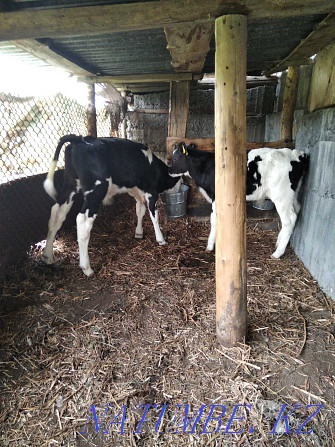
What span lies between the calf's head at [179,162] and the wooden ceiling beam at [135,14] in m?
2.88

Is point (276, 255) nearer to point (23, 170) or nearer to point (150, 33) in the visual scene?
point (150, 33)

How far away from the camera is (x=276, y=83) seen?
7059mm

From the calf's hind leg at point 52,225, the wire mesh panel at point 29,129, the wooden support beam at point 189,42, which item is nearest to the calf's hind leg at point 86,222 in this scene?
the calf's hind leg at point 52,225

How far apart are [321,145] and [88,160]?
3.08 meters

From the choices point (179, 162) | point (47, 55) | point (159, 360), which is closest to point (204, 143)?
point (179, 162)

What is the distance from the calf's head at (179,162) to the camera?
5.20m

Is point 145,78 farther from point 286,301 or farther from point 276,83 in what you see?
point 286,301

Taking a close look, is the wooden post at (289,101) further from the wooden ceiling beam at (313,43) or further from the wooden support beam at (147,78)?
the wooden support beam at (147,78)

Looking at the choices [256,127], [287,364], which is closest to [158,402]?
[287,364]

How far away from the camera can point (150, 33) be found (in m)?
3.42

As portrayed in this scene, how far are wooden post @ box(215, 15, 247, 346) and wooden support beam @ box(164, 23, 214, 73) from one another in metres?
0.78

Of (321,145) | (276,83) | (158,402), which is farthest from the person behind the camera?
(276,83)

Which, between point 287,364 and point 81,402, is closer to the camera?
point 81,402

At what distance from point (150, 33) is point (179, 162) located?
87.6 inches
